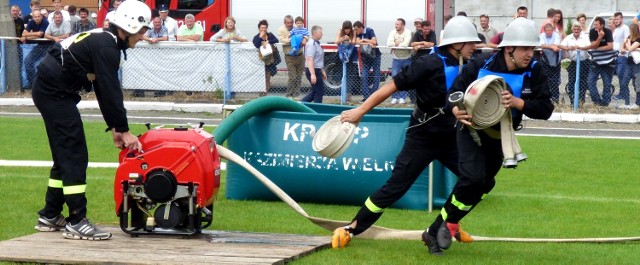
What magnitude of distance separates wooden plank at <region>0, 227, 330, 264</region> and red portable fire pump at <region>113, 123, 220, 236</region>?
0.13m

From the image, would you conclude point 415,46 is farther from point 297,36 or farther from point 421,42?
point 297,36

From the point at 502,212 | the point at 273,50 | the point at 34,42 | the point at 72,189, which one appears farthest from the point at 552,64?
the point at 72,189

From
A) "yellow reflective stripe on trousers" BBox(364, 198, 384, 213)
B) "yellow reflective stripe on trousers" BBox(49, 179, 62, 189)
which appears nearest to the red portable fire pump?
"yellow reflective stripe on trousers" BBox(49, 179, 62, 189)

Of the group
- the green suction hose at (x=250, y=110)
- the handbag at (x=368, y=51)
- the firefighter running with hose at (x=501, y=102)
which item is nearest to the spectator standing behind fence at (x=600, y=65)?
the handbag at (x=368, y=51)

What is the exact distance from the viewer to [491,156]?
28.3 ft

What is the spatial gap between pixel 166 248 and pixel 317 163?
3.17 meters

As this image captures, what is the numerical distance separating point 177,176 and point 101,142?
8199 mm

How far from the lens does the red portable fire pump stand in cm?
880

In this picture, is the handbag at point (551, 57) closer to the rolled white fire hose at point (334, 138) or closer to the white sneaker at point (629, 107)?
the white sneaker at point (629, 107)

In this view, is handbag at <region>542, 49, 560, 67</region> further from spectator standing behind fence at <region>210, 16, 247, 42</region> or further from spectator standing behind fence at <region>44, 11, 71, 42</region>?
spectator standing behind fence at <region>44, 11, 71, 42</region>

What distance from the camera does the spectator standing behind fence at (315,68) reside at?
22.8 meters

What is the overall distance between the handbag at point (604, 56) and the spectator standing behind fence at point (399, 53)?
346 centimetres

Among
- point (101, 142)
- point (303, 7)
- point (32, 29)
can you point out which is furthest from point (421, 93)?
point (303, 7)

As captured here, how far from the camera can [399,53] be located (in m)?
22.8
